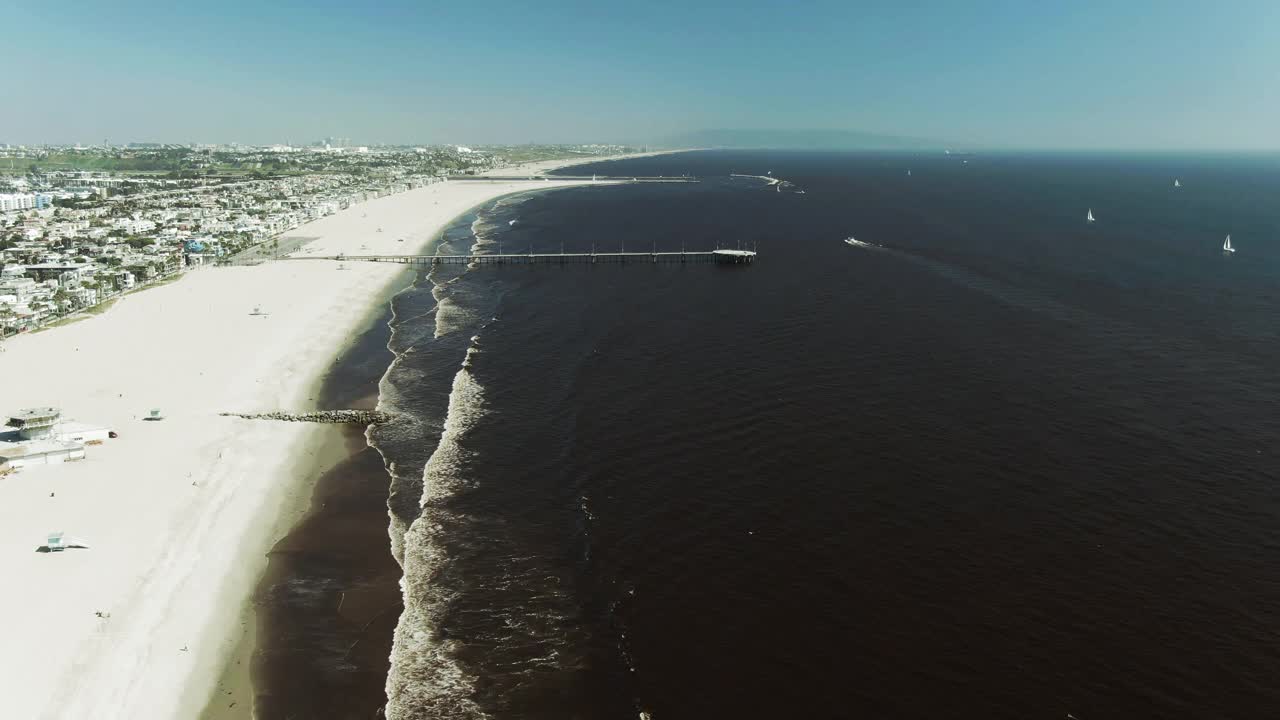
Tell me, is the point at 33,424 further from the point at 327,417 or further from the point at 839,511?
the point at 839,511

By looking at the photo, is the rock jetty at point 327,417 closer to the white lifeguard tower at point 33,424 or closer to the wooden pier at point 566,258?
the white lifeguard tower at point 33,424

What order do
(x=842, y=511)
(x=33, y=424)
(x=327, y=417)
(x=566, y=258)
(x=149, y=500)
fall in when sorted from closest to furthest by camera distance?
1. (x=842, y=511)
2. (x=149, y=500)
3. (x=33, y=424)
4. (x=327, y=417)
5. (x=566, y=258)

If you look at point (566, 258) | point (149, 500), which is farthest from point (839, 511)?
point (566, 258)

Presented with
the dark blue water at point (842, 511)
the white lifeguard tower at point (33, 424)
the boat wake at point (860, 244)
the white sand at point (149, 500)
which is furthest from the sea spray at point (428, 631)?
the boat wake at point (860, 244)

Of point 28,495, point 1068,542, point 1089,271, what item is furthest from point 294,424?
point 1089,271

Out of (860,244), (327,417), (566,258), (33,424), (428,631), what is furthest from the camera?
(860,244)

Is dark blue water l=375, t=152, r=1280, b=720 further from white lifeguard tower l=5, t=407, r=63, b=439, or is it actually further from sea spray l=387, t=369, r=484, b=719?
white lifeguard tower l=5, t=407, r=63, b=439

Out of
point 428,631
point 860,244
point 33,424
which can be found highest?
point 860,244
